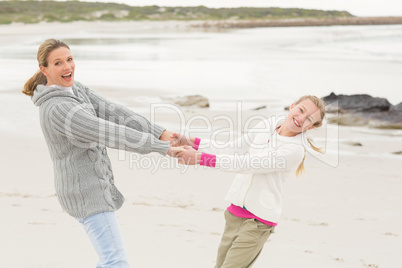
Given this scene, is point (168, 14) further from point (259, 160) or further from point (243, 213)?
point (259, 160)

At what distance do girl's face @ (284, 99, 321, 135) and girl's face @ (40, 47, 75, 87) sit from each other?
1.38 m

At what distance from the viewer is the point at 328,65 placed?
23.5m

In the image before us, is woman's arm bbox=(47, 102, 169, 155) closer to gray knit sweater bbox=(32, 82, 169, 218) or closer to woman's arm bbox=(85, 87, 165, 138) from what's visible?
gray knit sweater bbox=(32, 82, 169, 218)

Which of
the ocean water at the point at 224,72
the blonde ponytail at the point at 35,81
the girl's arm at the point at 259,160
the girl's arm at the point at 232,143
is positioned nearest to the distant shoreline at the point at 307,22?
the ocean water at the point at 224,72

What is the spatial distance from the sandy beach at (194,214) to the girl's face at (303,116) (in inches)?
17.1

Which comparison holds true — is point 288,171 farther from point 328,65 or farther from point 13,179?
point 328,65

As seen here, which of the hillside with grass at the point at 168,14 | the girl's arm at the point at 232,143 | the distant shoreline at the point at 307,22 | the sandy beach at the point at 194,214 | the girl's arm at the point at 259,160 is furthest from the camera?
the distant shoreline at the point at 307,22

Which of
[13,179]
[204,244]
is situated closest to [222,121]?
[13,179]

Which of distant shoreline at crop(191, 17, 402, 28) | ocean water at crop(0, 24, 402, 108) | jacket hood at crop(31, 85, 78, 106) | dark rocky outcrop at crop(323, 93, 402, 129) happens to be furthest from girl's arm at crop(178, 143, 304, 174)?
distant shoreline at crop(191, 17, 402, 28)

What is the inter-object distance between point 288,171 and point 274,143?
0.65 ft

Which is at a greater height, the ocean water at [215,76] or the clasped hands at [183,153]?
the clasped hands at [183,153]

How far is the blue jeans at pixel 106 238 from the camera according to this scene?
309 centimetres

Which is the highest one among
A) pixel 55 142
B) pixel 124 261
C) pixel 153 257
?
pixel 55 142

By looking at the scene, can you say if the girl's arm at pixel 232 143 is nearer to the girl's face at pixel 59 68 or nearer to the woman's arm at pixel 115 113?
the woman's arm at pixel 115 113
